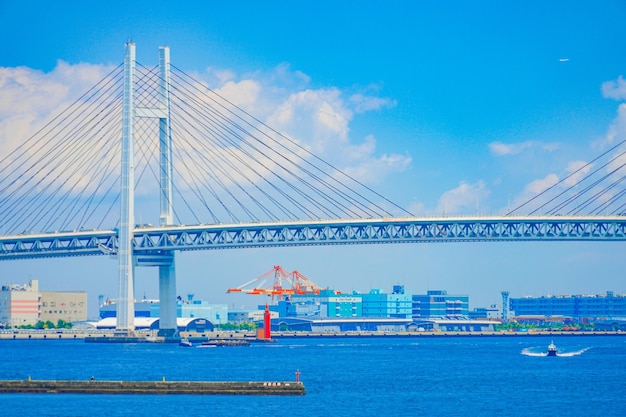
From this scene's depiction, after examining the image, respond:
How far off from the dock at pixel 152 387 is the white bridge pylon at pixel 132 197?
36.4 meters

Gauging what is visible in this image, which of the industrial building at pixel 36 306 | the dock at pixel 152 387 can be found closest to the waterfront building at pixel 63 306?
the industrial building at pixel 36 306

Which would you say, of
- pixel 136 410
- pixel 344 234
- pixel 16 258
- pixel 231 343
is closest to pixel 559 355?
pixel 344 234

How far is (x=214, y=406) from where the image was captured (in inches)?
1876

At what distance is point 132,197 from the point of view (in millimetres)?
89938

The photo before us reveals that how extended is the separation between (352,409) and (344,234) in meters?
44.2

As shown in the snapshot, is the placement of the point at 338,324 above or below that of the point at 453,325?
above

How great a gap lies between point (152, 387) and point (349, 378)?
1284 cm

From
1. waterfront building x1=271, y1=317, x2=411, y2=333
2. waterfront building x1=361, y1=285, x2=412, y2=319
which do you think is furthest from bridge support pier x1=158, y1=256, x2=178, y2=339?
waterfront building x1=361, y1=285, x2=412, y2=319

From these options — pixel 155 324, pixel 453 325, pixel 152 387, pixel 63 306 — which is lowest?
pixel 453 325

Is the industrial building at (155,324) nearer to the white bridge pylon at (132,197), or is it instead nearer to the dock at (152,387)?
the white bridge pylon at (132,197)

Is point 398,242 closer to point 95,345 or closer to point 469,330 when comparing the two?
point 95,345

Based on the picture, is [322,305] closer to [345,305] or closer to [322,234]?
[345,305]

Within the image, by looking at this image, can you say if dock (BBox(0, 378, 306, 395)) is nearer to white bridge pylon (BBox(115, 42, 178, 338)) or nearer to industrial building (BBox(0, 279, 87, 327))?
white bridge pylon (BBox(115, 42, 178, 338))

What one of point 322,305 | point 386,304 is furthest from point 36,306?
point 386,304
